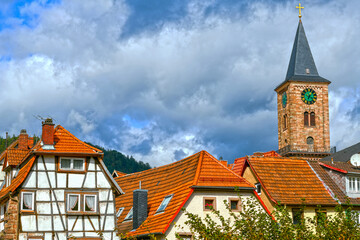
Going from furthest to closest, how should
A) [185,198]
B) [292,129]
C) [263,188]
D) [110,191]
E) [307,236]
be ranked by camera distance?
[292,129]
[263,188]
[110,191]
[185,198]
[307,236]

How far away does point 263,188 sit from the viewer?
1909 inches

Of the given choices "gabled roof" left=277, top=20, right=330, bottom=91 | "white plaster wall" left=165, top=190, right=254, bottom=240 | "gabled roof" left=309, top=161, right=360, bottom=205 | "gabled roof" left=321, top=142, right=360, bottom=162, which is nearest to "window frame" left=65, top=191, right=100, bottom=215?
"white plaster wall" left=165, top=190, right=254, bottom=240

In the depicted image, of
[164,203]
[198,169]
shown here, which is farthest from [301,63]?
[164,203]

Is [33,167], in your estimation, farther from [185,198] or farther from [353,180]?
[353,180]

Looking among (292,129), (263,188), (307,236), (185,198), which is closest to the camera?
(307,236)

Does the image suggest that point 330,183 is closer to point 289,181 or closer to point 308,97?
point 289,181

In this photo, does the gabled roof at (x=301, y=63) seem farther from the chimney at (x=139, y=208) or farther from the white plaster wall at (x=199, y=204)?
the white plaster wall at (x=199, y=204)

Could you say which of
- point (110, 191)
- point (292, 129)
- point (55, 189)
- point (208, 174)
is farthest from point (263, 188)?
point (292, 129)

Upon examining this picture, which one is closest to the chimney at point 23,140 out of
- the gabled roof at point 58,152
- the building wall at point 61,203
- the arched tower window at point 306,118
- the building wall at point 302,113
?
the gabled roof at point 58,152

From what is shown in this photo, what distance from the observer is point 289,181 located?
49812 mm

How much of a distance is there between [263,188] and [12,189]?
16442 mm

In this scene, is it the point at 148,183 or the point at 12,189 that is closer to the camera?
the point at 12,189

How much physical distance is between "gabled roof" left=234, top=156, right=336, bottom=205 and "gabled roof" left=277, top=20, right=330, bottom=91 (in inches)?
2674

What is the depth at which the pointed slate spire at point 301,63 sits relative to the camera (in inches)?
4707
